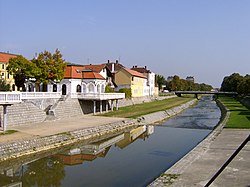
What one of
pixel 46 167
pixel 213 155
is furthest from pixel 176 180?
pixel 46 167

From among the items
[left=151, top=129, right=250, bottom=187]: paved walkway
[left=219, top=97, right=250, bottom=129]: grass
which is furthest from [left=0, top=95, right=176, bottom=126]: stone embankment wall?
[left=219, top=97, right=250, bottom=129]: grass

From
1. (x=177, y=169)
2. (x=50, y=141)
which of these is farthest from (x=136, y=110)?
(x=177, y=169)

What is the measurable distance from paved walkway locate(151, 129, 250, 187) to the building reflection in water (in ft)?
19.4

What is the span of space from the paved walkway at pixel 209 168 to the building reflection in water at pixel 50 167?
590cm

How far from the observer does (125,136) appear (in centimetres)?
2994

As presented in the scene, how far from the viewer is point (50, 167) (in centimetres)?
1775

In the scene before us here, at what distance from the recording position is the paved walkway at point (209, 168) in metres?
11.8

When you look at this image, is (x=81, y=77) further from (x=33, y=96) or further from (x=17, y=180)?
(x=17, y=180)

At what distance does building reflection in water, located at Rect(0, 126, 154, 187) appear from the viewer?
15.2 metres

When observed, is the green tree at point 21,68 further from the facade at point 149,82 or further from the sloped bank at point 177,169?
the facade at point 149,82

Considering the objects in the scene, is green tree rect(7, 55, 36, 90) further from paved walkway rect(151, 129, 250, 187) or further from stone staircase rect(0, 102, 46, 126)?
paved walkway rect(151, 129, 250, 187)

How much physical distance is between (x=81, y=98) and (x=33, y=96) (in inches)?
345

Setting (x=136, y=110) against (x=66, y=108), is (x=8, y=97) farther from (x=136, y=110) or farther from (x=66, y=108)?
(x=136, y=110)

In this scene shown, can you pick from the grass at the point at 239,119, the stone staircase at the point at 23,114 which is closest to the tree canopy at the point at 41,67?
the stone staircase at the point at 23,114
